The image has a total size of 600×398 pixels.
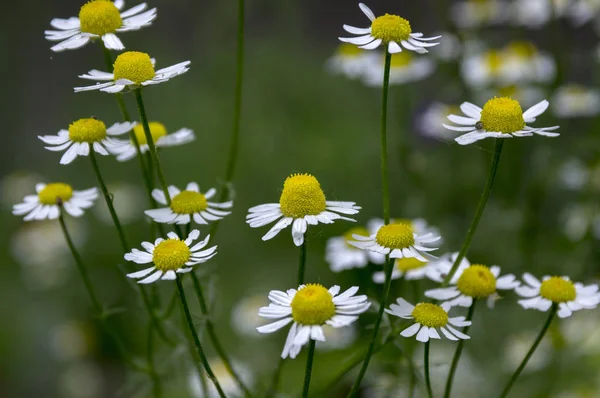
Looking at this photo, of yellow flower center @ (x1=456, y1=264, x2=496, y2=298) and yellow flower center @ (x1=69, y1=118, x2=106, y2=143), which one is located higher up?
yellow flower center @ (x1=69, y1=118, x2=106, y2=143)

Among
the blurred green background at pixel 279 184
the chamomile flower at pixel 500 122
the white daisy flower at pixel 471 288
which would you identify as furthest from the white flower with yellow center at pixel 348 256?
the chamomile flower at pixel 500 122

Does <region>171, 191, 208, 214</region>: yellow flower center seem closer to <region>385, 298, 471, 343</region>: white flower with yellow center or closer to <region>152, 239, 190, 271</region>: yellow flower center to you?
<region>152, 239, 190, 271</region>: yellow flower center

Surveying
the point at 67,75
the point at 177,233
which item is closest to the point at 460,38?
the point at 177,233

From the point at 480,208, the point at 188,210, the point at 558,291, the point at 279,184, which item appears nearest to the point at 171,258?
the point at 188,210

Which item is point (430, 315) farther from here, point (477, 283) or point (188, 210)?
point (188, 210)

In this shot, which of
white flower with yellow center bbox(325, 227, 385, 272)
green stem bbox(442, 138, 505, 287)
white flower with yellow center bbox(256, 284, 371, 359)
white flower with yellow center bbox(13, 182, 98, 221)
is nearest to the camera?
white flower with yellow center bbox(256, 284, 371, 359)

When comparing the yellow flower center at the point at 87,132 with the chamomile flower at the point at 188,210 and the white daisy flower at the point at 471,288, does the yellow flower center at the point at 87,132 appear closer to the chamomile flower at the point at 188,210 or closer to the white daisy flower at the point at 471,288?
the chamomile flower at the point at 188,210

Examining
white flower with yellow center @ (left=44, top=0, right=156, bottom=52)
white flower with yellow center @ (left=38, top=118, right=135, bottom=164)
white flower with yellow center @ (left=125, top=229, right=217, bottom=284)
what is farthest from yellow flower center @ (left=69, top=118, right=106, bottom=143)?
white flower with yellow center @ (left=125, top=229, right=217, bottom=284)

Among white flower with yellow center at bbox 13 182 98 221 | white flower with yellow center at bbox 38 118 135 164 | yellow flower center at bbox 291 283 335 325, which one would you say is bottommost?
white flower with yellow center at bbox 13 182 98 221
